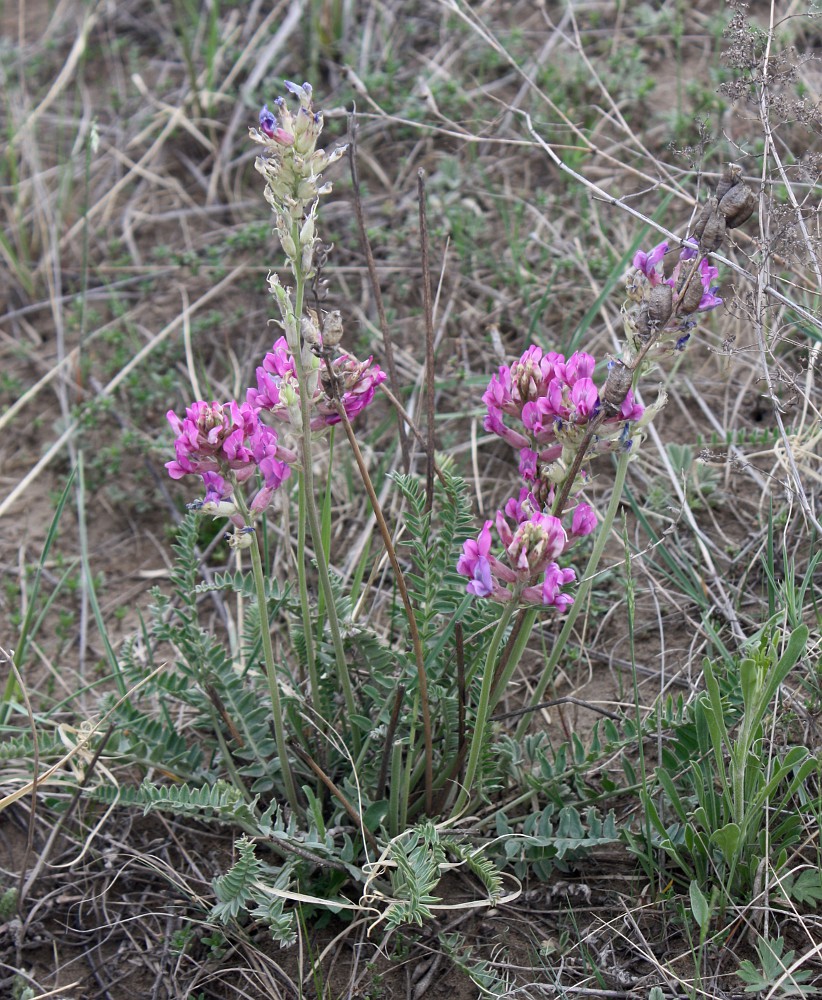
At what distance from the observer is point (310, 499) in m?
1.86

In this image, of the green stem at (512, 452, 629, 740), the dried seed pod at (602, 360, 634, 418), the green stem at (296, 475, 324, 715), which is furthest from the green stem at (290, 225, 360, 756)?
the dried seed pod at (602, 360, 634, 418)

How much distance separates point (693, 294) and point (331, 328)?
1.95 ft

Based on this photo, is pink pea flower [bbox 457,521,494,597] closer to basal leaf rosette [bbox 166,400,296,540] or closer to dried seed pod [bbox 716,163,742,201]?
basal leaf rosette [bbox 166,400,296,540]

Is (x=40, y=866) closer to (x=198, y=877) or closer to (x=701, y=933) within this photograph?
(x=198, y=877)

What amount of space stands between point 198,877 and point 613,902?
88 cm

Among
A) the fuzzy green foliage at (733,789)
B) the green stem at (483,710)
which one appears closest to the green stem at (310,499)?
the green stem at (483,710)

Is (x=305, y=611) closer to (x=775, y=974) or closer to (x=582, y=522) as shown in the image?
(x=582, y=522)

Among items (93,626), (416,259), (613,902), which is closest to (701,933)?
(613,902)

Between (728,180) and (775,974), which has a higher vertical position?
(728,180)

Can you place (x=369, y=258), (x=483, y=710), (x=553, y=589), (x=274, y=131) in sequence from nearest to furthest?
(x=274, y=131) → (x=553, y=589) → (x=483, y=710) → (x=369, y=258)

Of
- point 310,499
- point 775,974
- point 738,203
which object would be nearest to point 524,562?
point 310,499

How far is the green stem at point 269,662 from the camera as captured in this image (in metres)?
1.89

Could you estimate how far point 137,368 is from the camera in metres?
3.56

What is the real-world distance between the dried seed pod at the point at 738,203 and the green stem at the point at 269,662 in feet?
3.14
